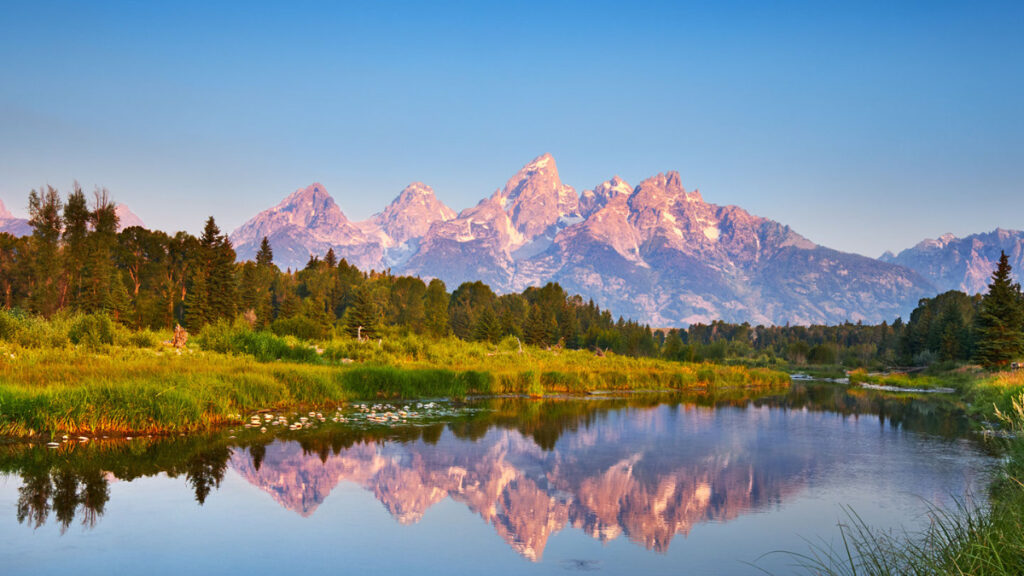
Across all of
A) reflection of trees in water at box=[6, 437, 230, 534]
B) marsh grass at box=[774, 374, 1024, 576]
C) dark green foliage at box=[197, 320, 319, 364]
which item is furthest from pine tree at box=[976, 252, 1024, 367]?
reflection of trees in water at box=[6, 437, 230, 534]

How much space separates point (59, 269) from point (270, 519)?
236 ft

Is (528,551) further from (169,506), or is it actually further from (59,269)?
(59,269)

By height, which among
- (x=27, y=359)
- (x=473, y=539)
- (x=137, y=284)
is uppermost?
(x=137, y=284)

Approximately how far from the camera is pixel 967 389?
50625 millimetres

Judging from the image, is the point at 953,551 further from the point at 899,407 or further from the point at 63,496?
the point at 899,407

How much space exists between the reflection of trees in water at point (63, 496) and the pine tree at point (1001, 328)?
67.6 meters

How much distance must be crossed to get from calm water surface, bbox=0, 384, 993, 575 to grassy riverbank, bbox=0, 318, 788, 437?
56.7 inches

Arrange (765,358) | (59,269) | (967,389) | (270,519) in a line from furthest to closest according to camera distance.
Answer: (765,358), (59,269), (967,389), (270,519)

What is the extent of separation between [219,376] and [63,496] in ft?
35.7

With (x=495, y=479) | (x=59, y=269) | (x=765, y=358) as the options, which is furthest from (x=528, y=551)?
(x=765, y=358)

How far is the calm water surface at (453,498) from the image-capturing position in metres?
10.7

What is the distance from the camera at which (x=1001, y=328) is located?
58156 mm

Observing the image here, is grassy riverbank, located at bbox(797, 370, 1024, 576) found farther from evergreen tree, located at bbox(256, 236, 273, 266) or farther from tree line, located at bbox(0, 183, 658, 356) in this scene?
evergreen tree, located at bbox(256, 236, 273, 266)

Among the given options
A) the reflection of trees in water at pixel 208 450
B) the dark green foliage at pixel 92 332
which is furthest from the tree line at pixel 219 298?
the reflection of trees in water at pixel 208 450
